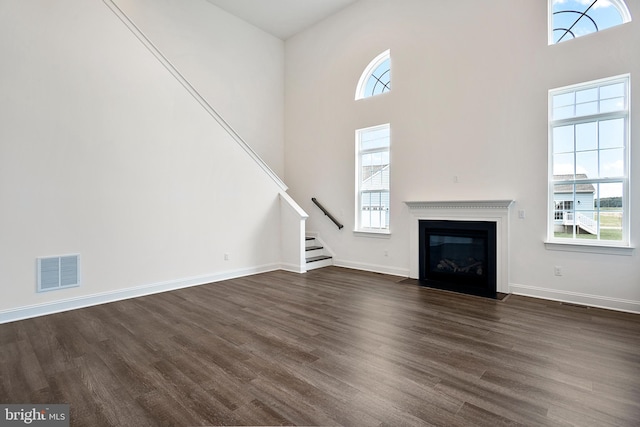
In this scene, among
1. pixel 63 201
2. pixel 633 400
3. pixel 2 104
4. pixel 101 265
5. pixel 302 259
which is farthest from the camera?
pixel 302 259

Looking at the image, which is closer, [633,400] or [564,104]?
[633,400]

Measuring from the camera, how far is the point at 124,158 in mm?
4289

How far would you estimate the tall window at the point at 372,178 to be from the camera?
5.98 metres

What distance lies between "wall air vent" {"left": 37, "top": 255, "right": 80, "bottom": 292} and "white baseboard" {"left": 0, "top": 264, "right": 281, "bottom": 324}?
189mm

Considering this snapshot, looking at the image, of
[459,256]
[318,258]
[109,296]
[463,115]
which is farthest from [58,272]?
[463,115]

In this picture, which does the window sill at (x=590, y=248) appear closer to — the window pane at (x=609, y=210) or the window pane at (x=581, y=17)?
the window pane at (x=609, y=210)

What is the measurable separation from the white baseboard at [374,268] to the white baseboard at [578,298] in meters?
1.66

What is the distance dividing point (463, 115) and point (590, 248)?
7.87 feet

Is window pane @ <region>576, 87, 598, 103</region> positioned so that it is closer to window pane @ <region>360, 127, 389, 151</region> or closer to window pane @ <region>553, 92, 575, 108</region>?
window pane @ <region>553, 92, 575, 108</region>

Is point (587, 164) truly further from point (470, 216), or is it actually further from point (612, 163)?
point (470, 216)

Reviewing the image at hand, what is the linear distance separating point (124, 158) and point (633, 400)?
17.7 feet

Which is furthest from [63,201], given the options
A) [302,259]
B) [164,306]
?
[302,259]

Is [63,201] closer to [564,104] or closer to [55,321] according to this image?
[55,321]

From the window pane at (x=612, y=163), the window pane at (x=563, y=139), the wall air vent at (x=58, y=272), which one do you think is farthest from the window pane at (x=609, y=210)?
the wall air vent at (x=58, y=272)
